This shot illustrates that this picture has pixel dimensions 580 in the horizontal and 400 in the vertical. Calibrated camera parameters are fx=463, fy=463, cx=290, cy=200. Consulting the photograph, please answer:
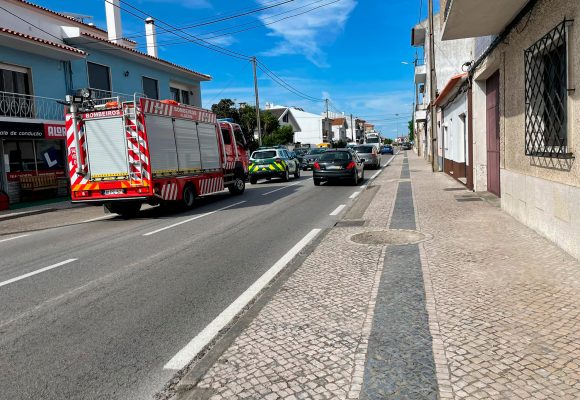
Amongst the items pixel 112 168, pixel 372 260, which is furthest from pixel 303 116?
pixel 372 260

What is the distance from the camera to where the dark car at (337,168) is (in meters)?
18.4

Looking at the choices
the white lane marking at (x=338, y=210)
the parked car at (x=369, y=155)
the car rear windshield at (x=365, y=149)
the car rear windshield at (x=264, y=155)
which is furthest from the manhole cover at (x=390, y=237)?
the car rear windshield at (x=365, y=149)

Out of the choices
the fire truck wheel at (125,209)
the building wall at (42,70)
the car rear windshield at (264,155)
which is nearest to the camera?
the fire truck wheel at (125,209)

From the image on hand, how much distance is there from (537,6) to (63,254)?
839 cm

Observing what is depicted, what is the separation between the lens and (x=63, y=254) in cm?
779

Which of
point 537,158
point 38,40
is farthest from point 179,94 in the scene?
point 537,158

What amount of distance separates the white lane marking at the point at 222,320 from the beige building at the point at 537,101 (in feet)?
12.0

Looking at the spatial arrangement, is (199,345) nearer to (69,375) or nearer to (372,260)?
(69,375)

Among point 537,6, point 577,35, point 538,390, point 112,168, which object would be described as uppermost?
point 537,6

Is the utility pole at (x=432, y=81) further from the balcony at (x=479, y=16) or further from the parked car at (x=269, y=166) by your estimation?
the balcony at (x=479, y=16)

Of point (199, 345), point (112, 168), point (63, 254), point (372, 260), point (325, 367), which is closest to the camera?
point (325, 367)

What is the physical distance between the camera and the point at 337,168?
18.4 m

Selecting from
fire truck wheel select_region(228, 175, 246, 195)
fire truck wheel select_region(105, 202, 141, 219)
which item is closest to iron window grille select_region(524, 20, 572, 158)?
fire truck wheel select_region(105, 202, 141, 219)

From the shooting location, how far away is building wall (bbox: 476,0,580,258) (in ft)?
18.2
